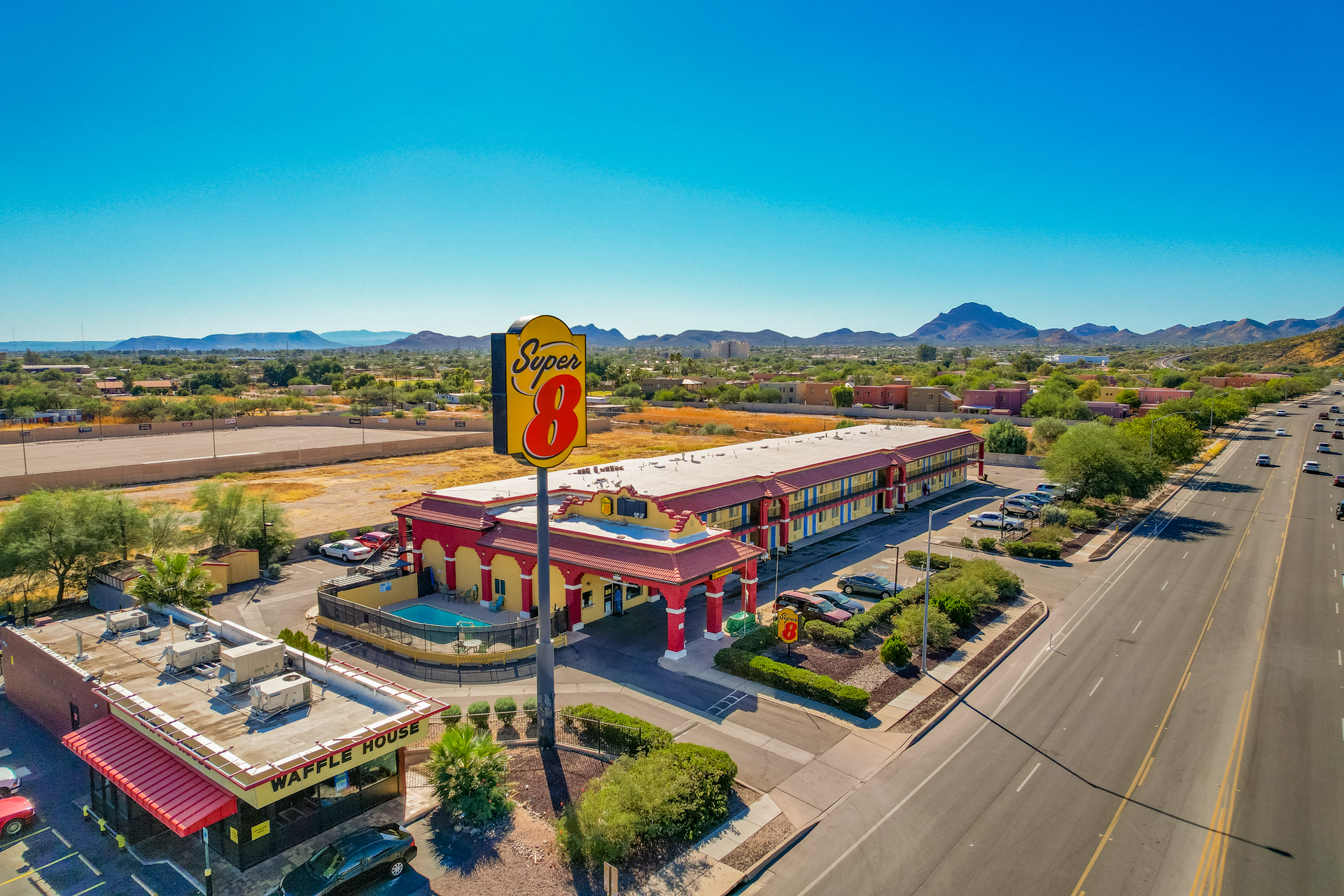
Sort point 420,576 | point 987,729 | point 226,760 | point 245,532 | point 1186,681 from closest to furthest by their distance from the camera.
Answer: point 226,760
point 987,729
point 1186,681
point 420,576
point 245,532

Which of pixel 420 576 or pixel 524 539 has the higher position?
pixel 524 539

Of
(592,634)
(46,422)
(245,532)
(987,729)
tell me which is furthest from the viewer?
(46,422)

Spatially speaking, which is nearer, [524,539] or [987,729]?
[987,729]

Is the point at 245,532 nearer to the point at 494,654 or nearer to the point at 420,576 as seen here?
the point at 420,576

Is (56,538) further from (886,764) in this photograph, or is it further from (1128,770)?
(1128,770)

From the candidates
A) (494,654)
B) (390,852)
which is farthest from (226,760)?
(494,654)

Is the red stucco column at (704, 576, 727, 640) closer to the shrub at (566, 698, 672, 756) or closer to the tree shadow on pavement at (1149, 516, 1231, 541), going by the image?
the shrub at (566, 698, 672, 756)
